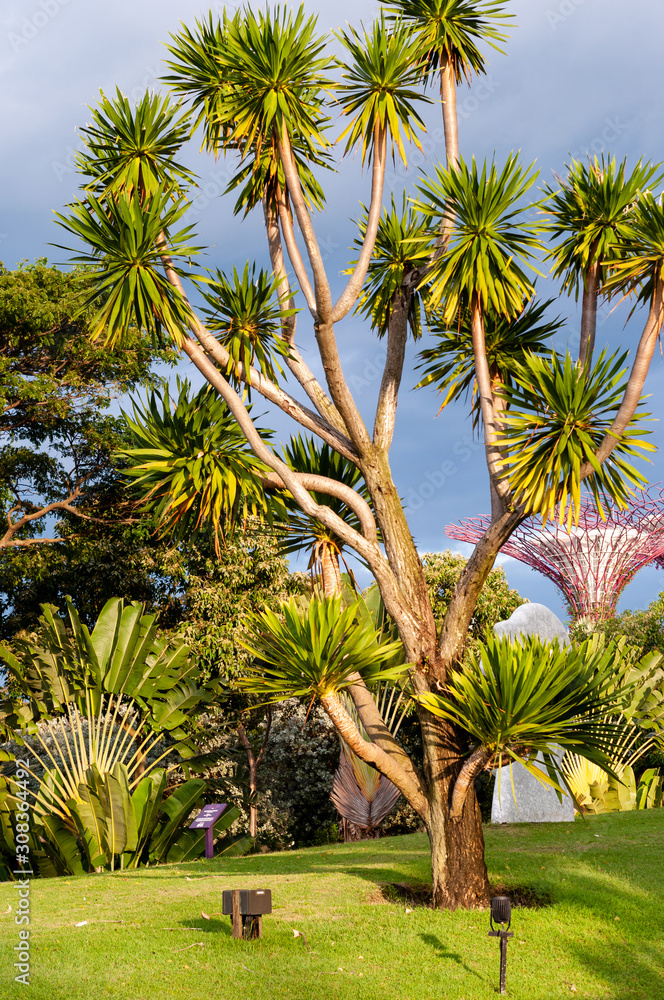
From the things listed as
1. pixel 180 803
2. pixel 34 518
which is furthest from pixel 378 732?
pixel 34 518

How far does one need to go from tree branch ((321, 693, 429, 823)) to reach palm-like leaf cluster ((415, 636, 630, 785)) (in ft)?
2.87

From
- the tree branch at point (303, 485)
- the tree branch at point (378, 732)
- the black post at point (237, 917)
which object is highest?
the tree branch at point (303, 485)

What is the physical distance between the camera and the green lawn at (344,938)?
6477 mm

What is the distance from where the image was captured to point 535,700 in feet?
23.4

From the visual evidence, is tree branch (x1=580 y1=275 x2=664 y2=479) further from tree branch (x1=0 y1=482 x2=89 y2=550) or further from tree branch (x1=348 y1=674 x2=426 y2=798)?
tree branch (x1=0 y1=482 x2=89 y2=550)

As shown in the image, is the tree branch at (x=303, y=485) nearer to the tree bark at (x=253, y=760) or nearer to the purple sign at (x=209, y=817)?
the purple sign at (x=209, y=817)

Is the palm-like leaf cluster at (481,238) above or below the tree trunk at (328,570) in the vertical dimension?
above

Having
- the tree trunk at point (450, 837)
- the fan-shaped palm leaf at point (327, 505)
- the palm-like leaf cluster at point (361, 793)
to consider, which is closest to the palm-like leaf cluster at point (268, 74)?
the fan-shaped palm leaf at point (327, 505)

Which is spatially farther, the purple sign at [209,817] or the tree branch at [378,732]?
the purple sign at [209,817]

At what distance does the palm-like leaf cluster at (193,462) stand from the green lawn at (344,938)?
390 centimetres

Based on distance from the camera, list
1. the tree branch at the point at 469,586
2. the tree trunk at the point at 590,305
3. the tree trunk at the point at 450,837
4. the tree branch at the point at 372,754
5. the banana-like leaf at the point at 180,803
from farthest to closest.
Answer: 1. the banana-like leaf at the point at 180,803
2. the tree trunk at the point at 590,305
3. the tree branch at the point at 469,586
4. the tree trunk at the point at 450,837
5. the tree branch at the point at 372,754

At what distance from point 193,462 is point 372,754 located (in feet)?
11.6

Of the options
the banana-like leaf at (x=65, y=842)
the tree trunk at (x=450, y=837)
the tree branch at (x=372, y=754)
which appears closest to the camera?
the tree branch at (x=372, y=754)

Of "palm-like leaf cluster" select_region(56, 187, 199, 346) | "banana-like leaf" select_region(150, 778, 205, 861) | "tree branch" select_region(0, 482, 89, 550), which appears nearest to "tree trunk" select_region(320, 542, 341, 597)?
"palm-like leaf cluster" select_region(56, 187, 199, 346)
